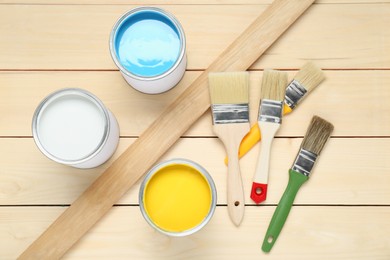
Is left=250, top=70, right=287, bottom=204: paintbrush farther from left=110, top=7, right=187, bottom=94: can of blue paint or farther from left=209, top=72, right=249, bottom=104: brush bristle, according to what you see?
left=110, top=7, right=187, bottom=94: can of blue paint

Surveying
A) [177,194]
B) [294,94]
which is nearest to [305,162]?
[294,94]

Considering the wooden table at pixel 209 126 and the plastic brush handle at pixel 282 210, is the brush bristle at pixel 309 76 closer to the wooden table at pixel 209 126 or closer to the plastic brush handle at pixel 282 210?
the wooden table at pixel 209 126

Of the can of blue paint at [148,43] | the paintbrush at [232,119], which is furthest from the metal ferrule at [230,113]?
the can of blue paint at [148,43]

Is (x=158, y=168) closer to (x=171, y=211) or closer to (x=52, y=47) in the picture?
(x=171, y=211)

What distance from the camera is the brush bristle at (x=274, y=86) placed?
2.75 ft

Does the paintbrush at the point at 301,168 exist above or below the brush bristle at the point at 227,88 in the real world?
below

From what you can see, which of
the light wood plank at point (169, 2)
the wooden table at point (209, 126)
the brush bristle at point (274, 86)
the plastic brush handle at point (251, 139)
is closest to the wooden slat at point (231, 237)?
the wooden table at point (209, 126)

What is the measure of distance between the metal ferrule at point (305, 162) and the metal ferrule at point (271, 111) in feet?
0.24

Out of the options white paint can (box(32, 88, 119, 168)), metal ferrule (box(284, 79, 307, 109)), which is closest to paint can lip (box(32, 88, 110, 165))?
white paint can (box(32, 88, 119, 168))

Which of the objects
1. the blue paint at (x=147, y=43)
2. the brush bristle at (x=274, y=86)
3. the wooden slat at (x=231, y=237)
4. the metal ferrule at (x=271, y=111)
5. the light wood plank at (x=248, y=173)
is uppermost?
the blue paint at (x=147, y=43)

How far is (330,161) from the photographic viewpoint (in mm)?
849

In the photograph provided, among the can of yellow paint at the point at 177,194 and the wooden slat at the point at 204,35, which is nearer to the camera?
the can of yellow paint at the point at 177,194

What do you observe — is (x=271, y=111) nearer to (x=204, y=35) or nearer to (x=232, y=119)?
(x=232, y=119)

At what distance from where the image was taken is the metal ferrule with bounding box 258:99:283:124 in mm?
834
